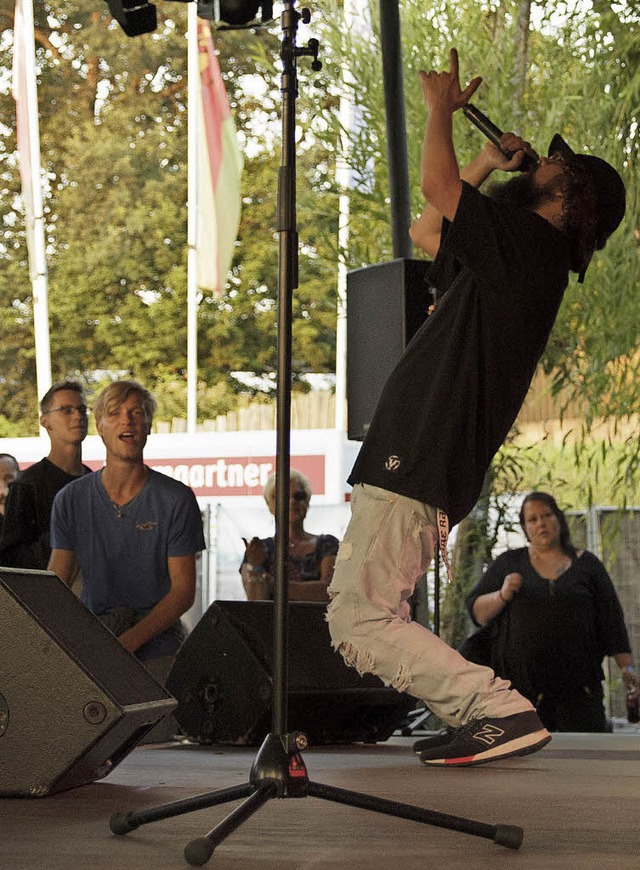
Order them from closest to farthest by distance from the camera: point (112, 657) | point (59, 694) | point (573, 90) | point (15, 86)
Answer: point (59, 694) < point (112, 657) < point (573, 90) < point (15, 86)

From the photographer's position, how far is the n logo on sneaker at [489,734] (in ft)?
10.0

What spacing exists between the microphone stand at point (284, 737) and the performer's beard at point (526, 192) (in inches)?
30.8

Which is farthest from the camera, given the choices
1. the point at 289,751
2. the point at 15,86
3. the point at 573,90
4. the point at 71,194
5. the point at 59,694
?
the point at 71,194

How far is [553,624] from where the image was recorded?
4.84m

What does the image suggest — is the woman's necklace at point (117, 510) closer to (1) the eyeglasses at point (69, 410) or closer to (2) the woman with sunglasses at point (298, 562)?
(1) the eyeglasses at point (69, 410)

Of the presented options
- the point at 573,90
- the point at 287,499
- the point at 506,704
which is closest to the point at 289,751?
the point at 287,499

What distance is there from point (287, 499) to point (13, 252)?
17851 millimetres

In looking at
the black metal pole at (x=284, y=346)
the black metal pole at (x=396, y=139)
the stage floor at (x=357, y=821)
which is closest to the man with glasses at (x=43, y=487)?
the stage floor at (x=357, y=821)

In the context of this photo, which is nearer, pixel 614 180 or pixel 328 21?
pixel 614 180

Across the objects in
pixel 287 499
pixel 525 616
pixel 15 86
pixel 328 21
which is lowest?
pixel 525 616

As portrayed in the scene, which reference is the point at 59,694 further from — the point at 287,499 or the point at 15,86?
the point at 15,86

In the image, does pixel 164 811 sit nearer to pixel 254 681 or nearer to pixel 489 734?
pixel 489 734

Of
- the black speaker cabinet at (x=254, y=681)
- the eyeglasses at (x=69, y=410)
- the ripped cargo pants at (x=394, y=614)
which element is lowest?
the black speaker cabinet at (x=254, y=681)

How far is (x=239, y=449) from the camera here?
12.4m
